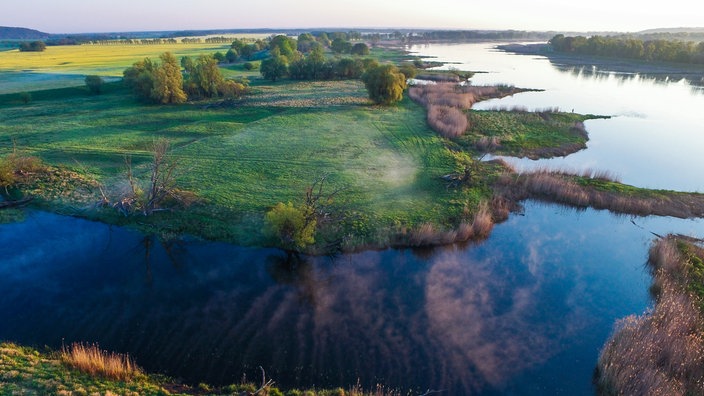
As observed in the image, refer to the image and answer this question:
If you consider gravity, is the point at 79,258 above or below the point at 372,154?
below

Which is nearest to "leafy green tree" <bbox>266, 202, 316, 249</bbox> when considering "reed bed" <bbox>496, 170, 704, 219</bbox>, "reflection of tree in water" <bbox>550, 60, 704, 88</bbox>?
"reed bed" <bbox>496, 170, 704, 219</bbox>

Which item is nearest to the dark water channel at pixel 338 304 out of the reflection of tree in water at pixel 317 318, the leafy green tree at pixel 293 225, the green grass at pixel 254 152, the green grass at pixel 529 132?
the reflection of tree in water at pixel 317 318

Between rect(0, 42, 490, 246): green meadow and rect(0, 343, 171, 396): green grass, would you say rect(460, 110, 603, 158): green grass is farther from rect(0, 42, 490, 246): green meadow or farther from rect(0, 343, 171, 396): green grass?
rect(0, 343, 171, 396): green grass

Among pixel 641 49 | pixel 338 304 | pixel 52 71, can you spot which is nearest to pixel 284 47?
pixel 52 71

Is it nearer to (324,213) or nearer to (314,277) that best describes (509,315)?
(314,277)

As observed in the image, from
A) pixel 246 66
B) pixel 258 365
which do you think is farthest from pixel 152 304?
pixel 246 66

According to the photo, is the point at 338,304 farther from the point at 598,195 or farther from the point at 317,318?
the point at 598,195

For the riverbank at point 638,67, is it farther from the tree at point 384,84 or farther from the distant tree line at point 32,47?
the distant tree line at point 32,47
